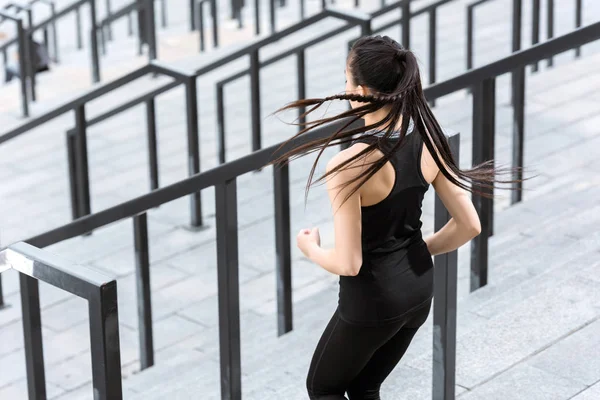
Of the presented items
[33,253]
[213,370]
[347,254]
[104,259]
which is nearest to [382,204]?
[347,254]

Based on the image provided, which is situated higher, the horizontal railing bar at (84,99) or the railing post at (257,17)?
the horizontal railing bar at (84,99)

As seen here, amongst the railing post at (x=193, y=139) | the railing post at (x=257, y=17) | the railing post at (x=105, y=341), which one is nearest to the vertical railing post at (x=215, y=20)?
the railing post at (x=257, y=17)

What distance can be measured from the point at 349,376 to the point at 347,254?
1.28 feet

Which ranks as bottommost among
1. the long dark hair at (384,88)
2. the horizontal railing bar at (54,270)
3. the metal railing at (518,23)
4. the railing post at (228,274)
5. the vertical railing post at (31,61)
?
the vertical railing post at (31,61)

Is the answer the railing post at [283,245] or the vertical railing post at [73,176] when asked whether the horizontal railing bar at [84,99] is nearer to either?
the vertical railing post at [73,176]

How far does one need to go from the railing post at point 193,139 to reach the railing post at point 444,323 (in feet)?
9.17

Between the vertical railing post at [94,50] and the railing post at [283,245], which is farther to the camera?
the vertical railing post at [94,50]

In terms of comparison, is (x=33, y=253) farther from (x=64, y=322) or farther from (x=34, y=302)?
(x=64, y=322)

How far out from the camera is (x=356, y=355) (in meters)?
2.72

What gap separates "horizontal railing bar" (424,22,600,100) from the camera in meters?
3.69

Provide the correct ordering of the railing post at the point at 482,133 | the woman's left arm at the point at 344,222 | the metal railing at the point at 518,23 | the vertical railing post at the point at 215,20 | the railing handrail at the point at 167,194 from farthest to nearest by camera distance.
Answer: the vertical railing post at the point at 215,20, the metal railing at the point at 518,23, the railing post at the point at 482,133, the railing handrail at the point at 167,194, the woman's left arm at the point at 344,222

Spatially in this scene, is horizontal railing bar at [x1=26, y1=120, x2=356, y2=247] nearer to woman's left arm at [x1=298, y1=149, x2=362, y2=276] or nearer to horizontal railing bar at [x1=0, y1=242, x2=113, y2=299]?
horizontal railing bar at [x1=0, y1=242, x2=113, y2=299]

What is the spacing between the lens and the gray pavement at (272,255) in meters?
3.72

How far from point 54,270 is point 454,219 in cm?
102
